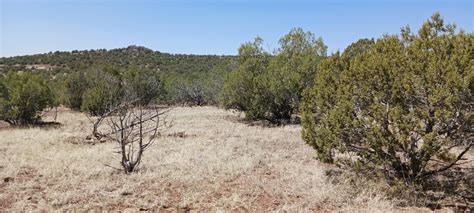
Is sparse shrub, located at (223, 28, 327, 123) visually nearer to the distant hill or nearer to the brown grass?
the brown grass

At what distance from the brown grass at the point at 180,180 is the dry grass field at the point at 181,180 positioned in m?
0.02

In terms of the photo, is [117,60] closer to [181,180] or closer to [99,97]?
[99,97]

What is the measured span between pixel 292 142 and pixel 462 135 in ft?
24.9

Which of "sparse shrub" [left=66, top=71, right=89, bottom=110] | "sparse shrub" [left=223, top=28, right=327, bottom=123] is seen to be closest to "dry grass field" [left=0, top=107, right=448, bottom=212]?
"sparse shrub" [left=223, top=28, right=327, bottom=123]

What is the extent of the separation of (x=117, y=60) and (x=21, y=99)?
156 feet

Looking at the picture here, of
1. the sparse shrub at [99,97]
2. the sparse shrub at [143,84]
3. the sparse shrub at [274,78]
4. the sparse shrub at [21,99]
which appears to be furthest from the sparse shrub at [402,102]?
the sparse shrub at [143,84]

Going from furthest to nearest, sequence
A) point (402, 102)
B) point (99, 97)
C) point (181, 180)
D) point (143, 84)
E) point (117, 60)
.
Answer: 1. point (117, 60)
2. point (143, 84)
3. point (99, 97)
4. point (181, 180)
5. point (402, 102)

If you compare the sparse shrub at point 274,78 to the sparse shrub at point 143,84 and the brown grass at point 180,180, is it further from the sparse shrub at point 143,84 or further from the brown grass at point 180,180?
the sparse shrub at point 143,84

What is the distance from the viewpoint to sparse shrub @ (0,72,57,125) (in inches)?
792

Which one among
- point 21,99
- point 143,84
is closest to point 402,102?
point 21,99

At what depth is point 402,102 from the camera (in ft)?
25.4

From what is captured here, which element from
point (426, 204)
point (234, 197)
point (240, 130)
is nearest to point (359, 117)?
point (426, 204)

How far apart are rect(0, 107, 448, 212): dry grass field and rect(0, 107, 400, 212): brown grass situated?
17 mm

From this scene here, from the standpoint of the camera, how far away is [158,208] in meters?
7.03
